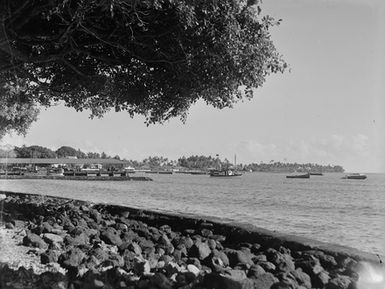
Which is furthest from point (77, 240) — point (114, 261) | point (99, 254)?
point (114, 261)

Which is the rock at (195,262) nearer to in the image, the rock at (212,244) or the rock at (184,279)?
the rock at (184,279)

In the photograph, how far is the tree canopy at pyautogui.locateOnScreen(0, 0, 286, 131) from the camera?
8977 millimetres

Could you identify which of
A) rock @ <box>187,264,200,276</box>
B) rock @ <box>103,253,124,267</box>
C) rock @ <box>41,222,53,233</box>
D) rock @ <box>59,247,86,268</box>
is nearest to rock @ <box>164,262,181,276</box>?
rock @ <box>187,264,200,276</box>

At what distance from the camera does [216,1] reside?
8.23m

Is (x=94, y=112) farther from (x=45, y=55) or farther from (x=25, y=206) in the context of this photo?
(x=45, y=55)

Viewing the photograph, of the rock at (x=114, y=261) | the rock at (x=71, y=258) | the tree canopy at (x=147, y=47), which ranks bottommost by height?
the rock at (x=114, y=261)

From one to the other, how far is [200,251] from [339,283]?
7.70 ft

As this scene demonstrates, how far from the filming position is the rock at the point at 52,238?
8.18m

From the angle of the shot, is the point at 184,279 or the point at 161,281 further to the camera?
the point at 184,279

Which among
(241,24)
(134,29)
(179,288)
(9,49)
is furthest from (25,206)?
(179,288)

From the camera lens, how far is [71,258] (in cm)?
662

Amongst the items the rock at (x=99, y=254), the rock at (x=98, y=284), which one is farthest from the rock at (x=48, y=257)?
the rock at (x=98, y=284)

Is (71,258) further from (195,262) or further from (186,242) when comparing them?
(186,242)

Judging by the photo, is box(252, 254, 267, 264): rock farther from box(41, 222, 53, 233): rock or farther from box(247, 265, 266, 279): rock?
box(41, 222, 53, 233): rock
